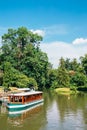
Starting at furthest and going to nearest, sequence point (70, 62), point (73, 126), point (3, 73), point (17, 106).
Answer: point (70, 62)
point (3, 73)
point (17, 106)
point (73, 126)

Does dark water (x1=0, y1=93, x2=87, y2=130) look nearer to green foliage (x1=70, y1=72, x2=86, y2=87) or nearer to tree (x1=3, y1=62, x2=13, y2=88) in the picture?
tree (x1=3, y1=62, x2=13, y2=88)

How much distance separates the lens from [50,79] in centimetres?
10169

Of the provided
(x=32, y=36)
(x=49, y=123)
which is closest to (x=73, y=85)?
(x=32, y=36)

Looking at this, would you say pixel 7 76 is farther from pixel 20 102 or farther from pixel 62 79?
pixel 20 102

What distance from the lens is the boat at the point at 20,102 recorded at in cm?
4456

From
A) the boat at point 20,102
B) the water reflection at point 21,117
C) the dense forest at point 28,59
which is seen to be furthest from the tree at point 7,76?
the water reflection at point 21,117

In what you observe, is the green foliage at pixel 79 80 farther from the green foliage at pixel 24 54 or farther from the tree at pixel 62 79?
the green foliage at pixel 24 54

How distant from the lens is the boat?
44.6m

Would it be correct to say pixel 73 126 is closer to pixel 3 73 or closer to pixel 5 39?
pixel 3 73

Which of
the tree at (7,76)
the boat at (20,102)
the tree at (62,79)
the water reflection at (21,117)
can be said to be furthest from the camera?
the tree at (62,79)

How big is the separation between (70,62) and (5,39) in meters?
49.5

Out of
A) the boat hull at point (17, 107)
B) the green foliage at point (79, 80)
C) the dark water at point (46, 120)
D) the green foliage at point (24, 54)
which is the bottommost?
the dark water at point (46, 120)

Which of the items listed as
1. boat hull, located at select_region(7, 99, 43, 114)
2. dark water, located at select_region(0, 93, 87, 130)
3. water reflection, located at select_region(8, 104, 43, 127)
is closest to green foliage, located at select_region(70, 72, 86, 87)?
dark water, located at select_region(0, 93, 87, 130)

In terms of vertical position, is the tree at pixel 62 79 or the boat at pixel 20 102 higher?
the tree at pixel 62 79
